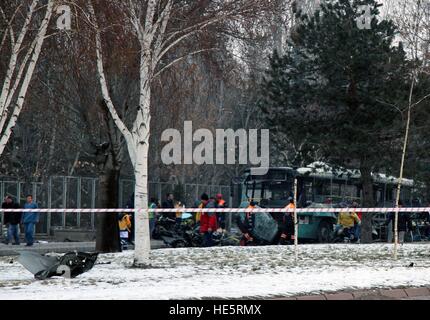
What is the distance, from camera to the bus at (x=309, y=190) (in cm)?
3472

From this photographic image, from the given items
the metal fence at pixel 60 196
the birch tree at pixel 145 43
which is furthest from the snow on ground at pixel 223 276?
the metal fence at pixel 60 196

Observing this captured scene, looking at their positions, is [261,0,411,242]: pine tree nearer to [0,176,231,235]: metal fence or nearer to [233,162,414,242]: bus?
[233,162,414,242]: bus

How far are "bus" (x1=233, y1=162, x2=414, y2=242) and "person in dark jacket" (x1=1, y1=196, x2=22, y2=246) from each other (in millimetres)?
9178

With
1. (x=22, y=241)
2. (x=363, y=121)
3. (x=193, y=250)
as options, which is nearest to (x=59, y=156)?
(x=22, y=241)

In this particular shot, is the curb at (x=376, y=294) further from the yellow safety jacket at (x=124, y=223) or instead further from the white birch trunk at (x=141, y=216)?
the yellow safety jacket at (x=124, y=223)

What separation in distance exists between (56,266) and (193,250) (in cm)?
861

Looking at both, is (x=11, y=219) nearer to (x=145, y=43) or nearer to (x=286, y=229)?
(x=286, y=229)

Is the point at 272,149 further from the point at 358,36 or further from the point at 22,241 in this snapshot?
the point at 22,241

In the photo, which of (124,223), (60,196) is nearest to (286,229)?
(124,223)

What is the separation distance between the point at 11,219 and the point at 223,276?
1421 cm

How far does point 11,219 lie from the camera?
2842 centimetres

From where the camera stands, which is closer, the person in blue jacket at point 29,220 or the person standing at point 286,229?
the person in blue jacket at point 29,220

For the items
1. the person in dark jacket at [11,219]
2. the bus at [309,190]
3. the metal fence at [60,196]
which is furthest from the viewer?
the metal fence at [60,196]

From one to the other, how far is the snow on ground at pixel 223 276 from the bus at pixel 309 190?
11483mm
